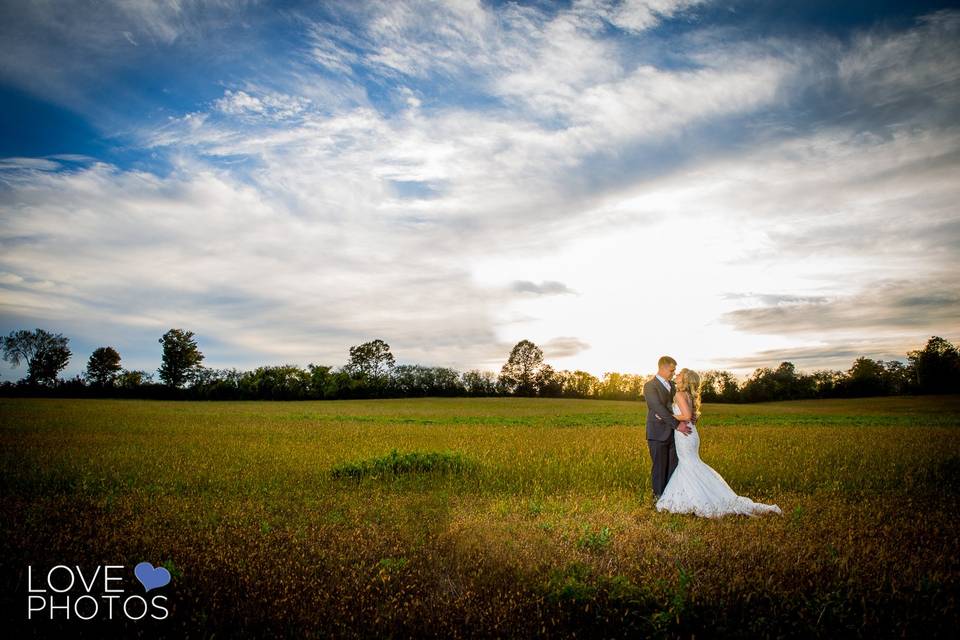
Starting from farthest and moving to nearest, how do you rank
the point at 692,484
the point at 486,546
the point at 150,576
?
the point at 692,484
the point at 486,546
the point at 150,576

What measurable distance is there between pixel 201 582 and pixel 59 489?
814 cm

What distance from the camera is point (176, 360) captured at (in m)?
98.5

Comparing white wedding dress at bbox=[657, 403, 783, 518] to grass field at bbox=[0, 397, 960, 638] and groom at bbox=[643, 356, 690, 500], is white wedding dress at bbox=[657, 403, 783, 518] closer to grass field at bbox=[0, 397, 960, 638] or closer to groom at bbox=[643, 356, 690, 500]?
groom at bbox=[643, 356, 690, 500]

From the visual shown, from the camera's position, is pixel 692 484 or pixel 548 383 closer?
pixel 692 484

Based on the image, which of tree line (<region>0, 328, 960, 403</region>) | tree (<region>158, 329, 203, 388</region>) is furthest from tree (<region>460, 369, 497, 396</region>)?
tree (<region>158, 329, 203, 388</region>)

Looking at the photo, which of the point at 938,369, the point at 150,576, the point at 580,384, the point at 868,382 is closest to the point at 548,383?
A: the point at 580,384

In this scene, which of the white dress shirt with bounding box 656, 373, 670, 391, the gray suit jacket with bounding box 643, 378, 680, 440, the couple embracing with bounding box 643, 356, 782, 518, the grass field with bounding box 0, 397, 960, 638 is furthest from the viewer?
the white dress shirt with bounding box 656, 373, 670, 391

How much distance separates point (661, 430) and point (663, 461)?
65cm

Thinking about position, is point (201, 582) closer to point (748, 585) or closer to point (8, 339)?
point (748, 585)

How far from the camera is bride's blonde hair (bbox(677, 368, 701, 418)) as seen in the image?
9812 mm

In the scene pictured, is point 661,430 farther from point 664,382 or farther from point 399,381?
point 399,381

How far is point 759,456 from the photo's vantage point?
16.2 metres

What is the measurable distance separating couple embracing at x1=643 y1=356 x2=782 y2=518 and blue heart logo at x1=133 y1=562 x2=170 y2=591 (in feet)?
26.0

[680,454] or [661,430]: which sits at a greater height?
[661,430]
